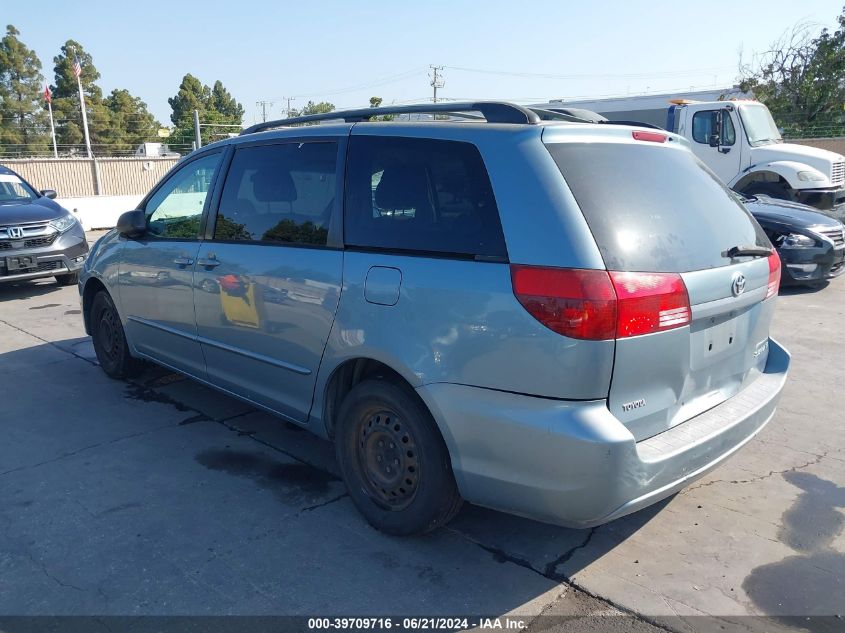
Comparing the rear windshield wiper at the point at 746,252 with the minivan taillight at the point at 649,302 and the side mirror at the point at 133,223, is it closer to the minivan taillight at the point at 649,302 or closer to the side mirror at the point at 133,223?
the minivan taillight at the point at 649,302

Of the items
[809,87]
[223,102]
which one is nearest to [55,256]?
[809,87]

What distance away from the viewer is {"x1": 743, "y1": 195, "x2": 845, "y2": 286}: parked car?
27.7 ft

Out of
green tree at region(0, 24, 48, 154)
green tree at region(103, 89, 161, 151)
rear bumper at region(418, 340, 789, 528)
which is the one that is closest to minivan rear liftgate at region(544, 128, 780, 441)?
rear bumper at region(418, 340, 789, 528)

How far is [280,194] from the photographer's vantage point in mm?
3916

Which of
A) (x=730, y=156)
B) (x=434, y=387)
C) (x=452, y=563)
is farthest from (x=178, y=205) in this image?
(x=730, y=156)

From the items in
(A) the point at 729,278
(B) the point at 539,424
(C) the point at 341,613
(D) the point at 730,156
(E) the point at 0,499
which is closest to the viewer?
(B) the point at 539,424

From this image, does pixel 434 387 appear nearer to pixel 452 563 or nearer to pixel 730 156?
pixel 452 563

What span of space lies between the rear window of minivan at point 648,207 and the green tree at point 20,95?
6119 centimetres

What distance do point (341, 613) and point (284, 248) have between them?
189cm

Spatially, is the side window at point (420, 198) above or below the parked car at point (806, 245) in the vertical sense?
above

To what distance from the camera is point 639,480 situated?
2.62m

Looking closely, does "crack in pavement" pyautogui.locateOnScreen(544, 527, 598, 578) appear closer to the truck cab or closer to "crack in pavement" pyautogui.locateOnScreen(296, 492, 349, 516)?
"crack in pavement" pyautogui.locateOnScreen(296, 492, 349, 516)

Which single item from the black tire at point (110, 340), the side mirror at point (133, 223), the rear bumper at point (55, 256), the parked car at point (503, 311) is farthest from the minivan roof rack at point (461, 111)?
the rear bumper at point (55, 256)

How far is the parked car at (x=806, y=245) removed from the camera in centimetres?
845
